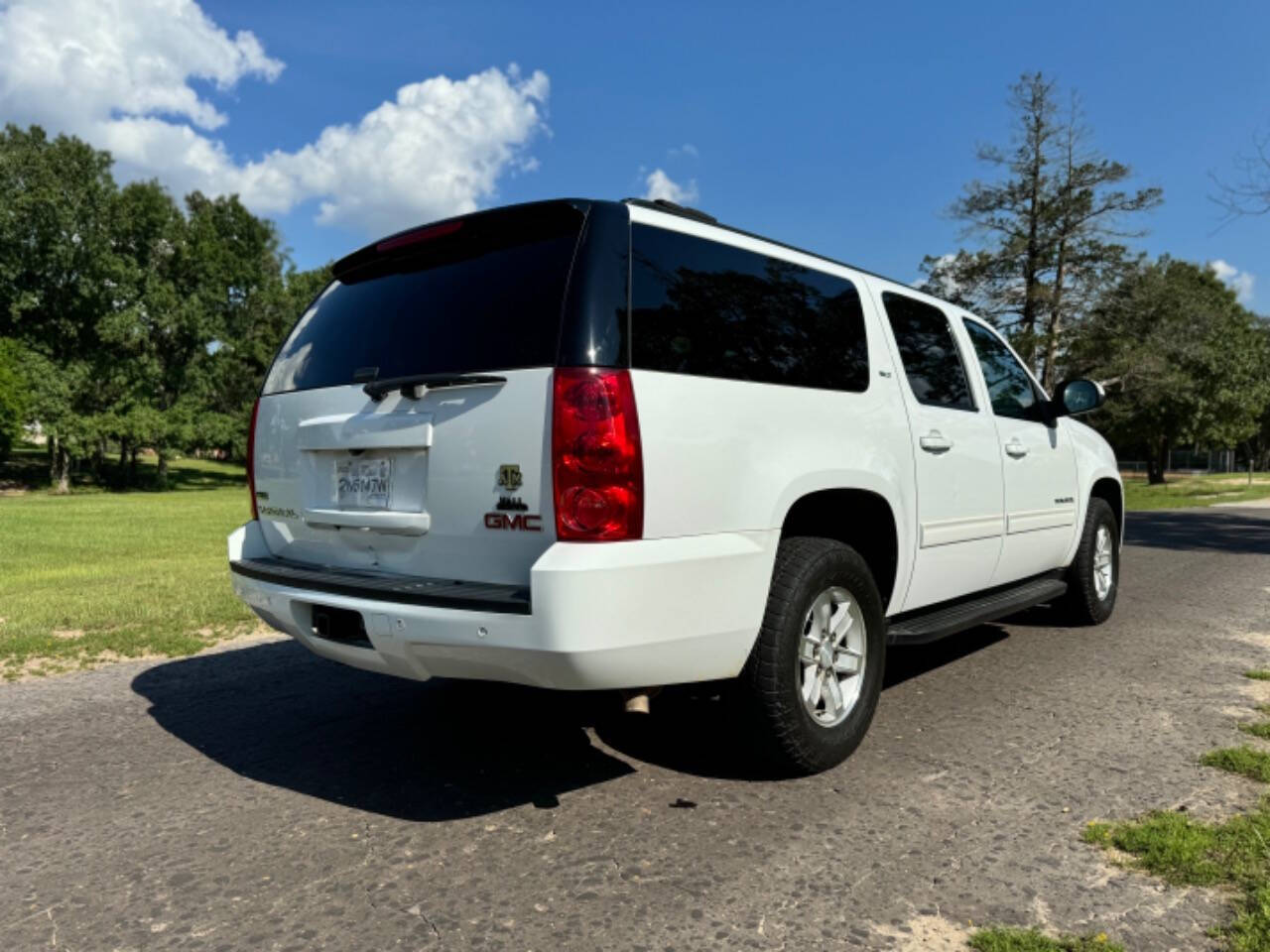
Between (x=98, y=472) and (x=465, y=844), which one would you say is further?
(x=98, y=472)

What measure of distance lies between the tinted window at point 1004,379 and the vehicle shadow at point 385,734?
9.06ft

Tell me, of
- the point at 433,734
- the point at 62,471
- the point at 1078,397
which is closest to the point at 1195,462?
the point at 62,471

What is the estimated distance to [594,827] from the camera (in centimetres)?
295

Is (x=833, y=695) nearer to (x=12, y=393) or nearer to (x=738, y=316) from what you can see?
(x=738, y=316)

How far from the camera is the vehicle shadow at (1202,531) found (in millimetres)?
11594

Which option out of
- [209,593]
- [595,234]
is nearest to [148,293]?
[209,593]

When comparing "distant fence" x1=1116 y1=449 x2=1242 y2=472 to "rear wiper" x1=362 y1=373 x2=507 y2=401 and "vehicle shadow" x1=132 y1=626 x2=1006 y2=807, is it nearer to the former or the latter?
"vehicle shadow" x1=132 y1=626 x2=1006 y2=807

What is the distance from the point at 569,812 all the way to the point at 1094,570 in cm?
455

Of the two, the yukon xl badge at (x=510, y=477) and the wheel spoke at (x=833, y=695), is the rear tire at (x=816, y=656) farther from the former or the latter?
the yukon xl badge at (x=510, y=477)

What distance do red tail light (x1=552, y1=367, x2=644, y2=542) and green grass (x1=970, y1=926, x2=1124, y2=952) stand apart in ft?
4.60

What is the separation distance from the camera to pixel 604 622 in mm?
2588

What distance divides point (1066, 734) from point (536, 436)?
2.79 metres

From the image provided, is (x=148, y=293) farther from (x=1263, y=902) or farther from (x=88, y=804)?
(x=1263, y=902)

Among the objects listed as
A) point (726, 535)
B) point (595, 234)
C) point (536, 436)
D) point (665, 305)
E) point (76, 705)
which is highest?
point (595, 234)
